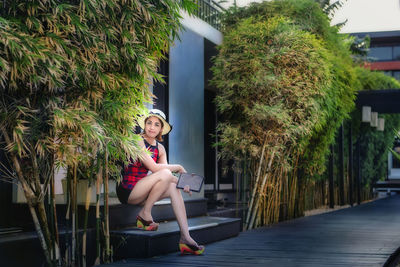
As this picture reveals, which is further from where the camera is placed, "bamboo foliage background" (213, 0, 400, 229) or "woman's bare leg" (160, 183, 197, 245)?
"bamboo foliage background" (213, 0, 400, 229)

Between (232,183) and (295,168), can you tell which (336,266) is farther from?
(232,183)

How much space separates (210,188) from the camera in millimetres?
9125

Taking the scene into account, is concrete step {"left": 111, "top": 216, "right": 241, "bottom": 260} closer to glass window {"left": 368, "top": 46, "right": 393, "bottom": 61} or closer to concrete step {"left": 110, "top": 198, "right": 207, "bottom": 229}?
concrete step {"left": 110, "top": 198, "right": 207, "bottom": 229}

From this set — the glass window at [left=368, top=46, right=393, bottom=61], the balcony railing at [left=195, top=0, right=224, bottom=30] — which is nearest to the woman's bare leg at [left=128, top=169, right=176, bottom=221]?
the balcony railing at [left=195, top=0, right=224, bottom=30]

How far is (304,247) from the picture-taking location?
15.8 ft

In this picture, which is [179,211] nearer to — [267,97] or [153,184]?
[153,184]

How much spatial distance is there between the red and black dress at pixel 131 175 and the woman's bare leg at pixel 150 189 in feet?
0.19

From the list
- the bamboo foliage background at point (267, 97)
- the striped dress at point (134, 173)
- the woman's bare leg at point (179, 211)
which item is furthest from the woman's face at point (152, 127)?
the bamboo foliage background at point (267, 97)

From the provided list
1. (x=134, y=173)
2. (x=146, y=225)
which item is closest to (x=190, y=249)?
(x=146, y=225)

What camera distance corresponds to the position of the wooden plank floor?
157 inches

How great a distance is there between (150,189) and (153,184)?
0.19 ft

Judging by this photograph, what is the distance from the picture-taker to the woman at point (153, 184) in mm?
4207

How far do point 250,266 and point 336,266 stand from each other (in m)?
0.61

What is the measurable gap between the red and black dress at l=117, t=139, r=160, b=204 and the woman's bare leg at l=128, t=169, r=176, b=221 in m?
0.06
